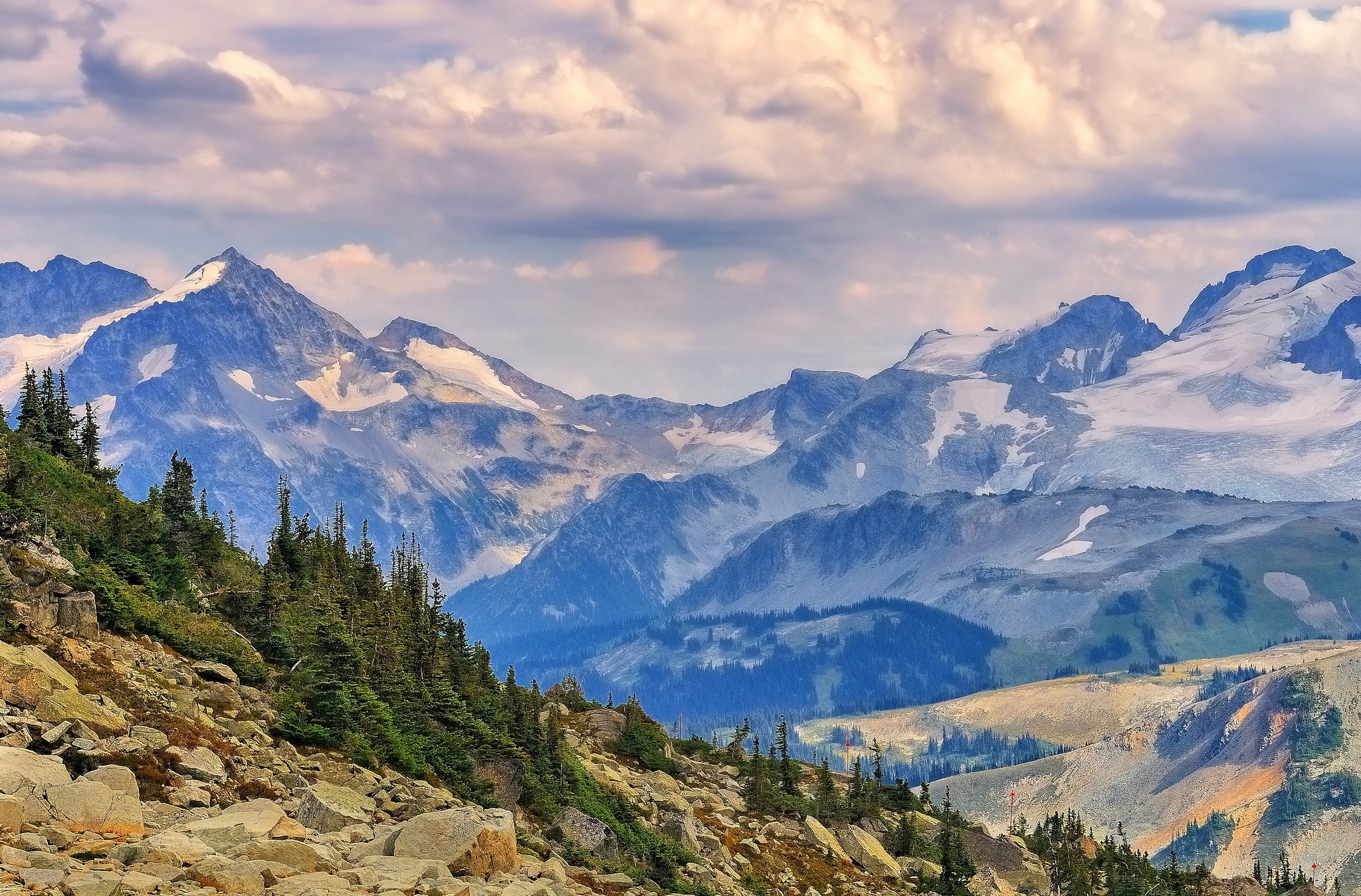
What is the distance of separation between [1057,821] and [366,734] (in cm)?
9446

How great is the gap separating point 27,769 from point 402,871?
34.0 feet

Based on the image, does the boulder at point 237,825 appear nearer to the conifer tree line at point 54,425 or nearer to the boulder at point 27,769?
the boulder at point 27,769

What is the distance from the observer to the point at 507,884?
48656 millimetres

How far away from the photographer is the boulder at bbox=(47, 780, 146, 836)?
4378cm

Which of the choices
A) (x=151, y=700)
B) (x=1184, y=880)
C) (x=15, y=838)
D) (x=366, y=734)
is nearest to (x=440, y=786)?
(x=366, y=734)

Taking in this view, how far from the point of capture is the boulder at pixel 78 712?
5031 centimetres

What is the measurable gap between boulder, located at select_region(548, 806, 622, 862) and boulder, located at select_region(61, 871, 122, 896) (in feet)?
119

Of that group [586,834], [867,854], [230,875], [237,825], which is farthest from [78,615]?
[867,854]

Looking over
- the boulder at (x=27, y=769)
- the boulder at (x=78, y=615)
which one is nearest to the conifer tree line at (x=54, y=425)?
the boulder at (x=78, y=615)

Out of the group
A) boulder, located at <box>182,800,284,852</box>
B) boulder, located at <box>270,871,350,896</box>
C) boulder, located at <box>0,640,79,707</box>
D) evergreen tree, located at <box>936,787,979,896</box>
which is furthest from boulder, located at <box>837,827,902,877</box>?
boulder, located at <box>270,871,350,896</box>

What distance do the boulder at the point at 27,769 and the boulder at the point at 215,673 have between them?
1746 centimetres

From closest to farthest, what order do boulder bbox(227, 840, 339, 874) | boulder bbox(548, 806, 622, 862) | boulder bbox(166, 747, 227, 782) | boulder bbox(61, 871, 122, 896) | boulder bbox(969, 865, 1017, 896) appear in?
boulder bbox(61, 871, 122, 896) < boulder bbox(227, 840, 339, 874) < boulder bbox(166, 747, 227, 782) < boulder bbox(548, 806, 622, 862) < boulder bbox(969, 865, 1017, 896)

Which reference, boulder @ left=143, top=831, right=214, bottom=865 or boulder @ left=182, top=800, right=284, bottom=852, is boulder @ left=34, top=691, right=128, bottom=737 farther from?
boulder @ left=143, top=831, right=214, bottom=865

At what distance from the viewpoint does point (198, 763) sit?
52.4m
